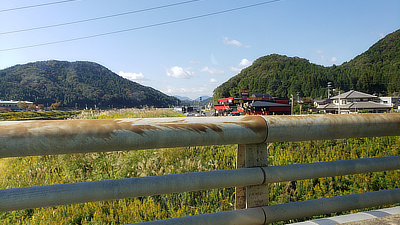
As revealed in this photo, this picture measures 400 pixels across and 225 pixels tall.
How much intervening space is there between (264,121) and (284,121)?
0.42 feet

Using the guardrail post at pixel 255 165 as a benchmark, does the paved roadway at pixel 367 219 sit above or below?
below

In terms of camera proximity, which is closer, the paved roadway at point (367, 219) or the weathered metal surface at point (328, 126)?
the weathered metal surface at point (328, 126)

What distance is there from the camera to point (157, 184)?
141 centimetres

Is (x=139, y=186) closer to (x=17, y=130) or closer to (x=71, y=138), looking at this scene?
(x=71, y=138)

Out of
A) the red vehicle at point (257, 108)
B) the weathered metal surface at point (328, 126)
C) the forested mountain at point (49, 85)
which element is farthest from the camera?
the forested mountain at point (49, 85)

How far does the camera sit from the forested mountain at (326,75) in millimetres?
119375

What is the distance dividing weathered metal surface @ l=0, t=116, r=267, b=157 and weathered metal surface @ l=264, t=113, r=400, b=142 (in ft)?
0.32

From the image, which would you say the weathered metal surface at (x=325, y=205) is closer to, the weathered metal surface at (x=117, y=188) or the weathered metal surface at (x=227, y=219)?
the weathered metal surface at (x=227, y=219)

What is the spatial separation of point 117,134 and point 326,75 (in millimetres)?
154624

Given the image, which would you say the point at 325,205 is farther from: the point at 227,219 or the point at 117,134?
the point at 117,134

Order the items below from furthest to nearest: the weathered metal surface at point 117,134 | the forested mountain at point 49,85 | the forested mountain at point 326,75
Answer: the forested mountain at point 326,75, the forested mountain at point 49,85, the weathered metal surface at point 117,134

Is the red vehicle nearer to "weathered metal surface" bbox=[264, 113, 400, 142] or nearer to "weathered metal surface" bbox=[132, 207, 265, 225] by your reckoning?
"weathered metal surface" bbox=[264, 113, 400, 142]

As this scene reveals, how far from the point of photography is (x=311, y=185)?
434 cm

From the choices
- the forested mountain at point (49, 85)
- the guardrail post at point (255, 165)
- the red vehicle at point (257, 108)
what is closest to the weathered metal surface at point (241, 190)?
the guardrail post at point (255, 165)
